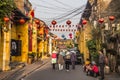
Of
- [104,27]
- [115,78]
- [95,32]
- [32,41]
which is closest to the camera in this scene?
[115,78]

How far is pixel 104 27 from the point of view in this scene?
31.8 m

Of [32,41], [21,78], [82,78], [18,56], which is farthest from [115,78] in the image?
[32,41]

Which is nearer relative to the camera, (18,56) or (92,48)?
(92,48)

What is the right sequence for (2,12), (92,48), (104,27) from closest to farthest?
(2,12) < (104,27) < (92,48)

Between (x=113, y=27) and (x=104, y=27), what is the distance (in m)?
3.23

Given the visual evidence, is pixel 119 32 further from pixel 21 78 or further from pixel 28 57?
pixel 28 57

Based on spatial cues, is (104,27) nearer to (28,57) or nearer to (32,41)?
(28,57)

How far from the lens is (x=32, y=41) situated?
49125 millimetres

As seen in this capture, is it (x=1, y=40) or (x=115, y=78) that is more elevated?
(x=1, y=40)

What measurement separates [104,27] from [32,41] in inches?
743

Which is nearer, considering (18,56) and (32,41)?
(18,56)

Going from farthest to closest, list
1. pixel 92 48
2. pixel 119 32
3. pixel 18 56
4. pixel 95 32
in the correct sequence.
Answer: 1. pixel 18 56
2. pixel 92 48
3. pixel 95 32
4. pixel 119 32

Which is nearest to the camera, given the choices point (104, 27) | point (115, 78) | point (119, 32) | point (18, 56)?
point (115, 78)

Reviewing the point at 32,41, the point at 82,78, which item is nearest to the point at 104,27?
the point at 82,78
